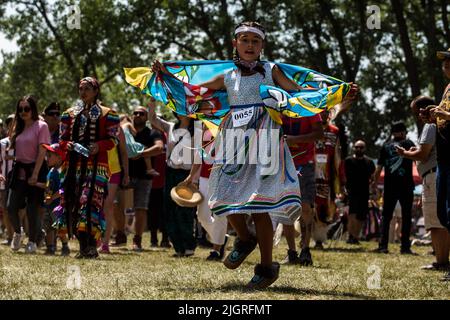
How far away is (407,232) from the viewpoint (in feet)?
46.4

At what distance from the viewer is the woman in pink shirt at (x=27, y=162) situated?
11.3 meters

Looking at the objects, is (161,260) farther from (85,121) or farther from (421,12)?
(421,12)

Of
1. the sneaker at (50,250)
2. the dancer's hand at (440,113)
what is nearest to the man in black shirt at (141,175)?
the sneaker at (50,250)

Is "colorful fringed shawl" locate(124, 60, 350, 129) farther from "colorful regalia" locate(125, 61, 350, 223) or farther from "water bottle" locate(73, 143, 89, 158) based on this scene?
"water bottle" locate(73, 143, 89, 158)

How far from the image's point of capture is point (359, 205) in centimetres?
1744

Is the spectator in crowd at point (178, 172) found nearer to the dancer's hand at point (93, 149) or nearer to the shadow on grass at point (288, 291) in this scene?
the dancer's hand at point (93, 149)

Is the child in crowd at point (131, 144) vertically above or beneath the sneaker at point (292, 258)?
above

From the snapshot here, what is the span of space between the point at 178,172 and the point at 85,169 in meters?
1.94

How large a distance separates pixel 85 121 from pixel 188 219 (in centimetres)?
243

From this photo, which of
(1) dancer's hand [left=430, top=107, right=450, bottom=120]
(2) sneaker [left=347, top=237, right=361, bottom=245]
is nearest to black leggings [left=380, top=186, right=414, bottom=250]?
(2) sneaker [left=347, top=237, right=361, bottom=245]

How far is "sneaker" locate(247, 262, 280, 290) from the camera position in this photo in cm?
667

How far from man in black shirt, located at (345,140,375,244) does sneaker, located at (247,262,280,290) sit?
425 inches

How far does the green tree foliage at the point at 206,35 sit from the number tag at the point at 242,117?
20.5 metres

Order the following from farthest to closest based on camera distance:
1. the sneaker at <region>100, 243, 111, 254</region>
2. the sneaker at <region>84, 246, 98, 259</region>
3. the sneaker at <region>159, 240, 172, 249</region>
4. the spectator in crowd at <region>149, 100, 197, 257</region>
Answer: the sneaker at <region>159, 240, 172, 249</region>
the sneaker at <region>100, 243, 111, 254</region>
the spectator in crowd at <region>149, 100, 197, 257</region>
the sneaker at <region>84, 246, 98, 259</region>
